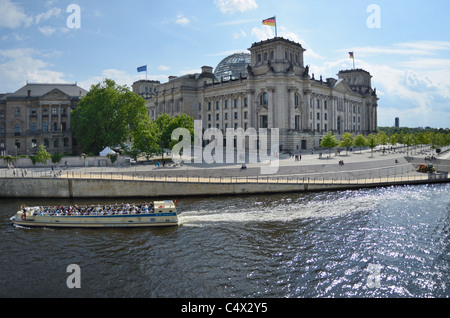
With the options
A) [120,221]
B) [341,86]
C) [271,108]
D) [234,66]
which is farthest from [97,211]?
[341,86]

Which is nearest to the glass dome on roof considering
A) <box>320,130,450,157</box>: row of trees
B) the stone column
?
the stone column

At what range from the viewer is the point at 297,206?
42875mm

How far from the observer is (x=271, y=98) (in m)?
94.7

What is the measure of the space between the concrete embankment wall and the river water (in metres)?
7.89

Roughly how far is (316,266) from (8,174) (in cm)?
5274

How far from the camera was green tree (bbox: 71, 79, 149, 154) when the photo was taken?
74.9m

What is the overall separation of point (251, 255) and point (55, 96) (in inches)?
3127

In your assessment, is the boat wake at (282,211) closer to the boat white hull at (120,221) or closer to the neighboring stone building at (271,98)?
the boat white hull at (120,221)

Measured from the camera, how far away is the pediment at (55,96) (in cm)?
8731

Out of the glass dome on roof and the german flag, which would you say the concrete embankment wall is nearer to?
the german flag

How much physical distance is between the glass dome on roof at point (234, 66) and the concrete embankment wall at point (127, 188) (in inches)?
3172

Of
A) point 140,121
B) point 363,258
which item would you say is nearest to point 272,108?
point 140,121

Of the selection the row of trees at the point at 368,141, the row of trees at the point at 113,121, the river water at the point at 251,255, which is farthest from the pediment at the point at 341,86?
the river water at the point at 251,255
